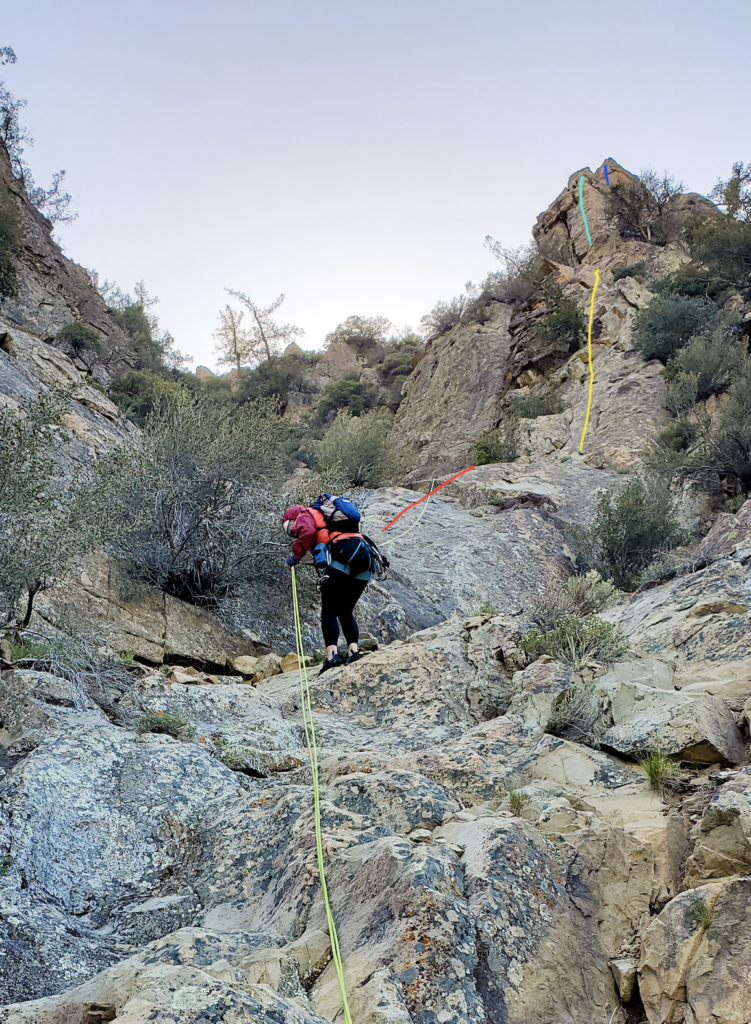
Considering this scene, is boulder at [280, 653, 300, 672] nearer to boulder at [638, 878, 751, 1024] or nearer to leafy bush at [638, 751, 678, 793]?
leafy bush at [638, 751, 678, 793]

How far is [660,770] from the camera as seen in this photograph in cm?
388

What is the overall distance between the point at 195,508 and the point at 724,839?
7.14m

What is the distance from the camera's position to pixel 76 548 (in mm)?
6164

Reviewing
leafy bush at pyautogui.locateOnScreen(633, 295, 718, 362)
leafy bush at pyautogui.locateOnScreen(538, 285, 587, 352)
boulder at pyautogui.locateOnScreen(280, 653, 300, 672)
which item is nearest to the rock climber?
boulder at pyautogui.locateOnScreen(280, 653, 300, 672)

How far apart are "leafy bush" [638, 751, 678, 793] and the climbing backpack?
366 cm

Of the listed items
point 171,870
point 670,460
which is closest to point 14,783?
point 171,870

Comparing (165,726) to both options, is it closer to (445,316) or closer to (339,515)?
(339,515)

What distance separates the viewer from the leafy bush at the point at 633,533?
11289 mm

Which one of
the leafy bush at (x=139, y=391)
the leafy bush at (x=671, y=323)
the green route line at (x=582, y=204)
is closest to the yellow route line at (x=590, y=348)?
the leafy bush at (x=671, y=323)

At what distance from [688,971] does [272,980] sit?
141 cm

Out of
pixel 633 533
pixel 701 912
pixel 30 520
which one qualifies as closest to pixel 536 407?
pixel 633 533

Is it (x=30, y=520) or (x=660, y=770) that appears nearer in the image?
(x=660, y=770)

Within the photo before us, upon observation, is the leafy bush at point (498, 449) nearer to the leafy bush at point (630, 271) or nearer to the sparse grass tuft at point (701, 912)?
the leafy bush at point (630, 271)

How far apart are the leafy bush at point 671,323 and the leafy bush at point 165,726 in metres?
18.4
